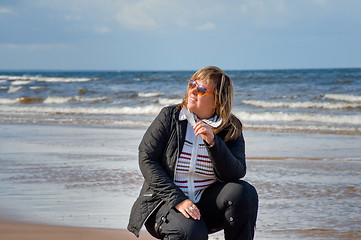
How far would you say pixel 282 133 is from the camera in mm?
11867

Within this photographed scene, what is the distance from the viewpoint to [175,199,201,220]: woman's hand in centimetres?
305

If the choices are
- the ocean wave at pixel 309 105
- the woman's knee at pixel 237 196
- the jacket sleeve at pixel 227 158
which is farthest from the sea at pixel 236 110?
the woman's knee at pixel 237 196

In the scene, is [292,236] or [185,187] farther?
[292,236]

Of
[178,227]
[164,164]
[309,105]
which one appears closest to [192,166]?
[164,164]

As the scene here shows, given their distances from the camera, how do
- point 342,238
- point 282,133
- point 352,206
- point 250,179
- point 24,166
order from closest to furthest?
point 342,238 < point 352,206 < point 250,179 < point 24,166 < point 282,133

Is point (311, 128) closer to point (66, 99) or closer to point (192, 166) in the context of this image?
point (192, 166)

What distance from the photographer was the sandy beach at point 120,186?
14.7ft

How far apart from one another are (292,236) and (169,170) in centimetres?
159

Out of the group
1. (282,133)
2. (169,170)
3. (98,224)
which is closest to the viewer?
(169,170)

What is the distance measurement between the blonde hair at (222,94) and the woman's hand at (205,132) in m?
0.22

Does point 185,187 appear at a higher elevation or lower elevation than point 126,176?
higher

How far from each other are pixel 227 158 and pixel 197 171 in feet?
0.71

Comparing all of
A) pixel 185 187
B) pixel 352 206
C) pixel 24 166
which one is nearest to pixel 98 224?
pixel 185 187

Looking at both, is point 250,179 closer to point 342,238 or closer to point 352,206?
point 352,206
